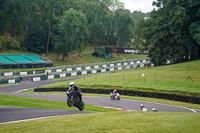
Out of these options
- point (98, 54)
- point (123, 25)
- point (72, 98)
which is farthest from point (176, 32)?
point (123, 25)

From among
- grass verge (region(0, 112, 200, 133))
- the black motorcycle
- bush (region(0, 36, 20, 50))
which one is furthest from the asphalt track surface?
bush (region(0, 36, 20, 50))

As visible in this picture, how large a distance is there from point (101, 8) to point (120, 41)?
16.7 metres

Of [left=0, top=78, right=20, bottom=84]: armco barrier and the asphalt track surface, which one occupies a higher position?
[left=0, top=78, right=20, bottom=84]: armco barrier

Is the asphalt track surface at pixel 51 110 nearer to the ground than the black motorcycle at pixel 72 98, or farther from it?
nearer to the ground

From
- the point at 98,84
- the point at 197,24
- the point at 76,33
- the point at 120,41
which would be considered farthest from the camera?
the point at 120,41

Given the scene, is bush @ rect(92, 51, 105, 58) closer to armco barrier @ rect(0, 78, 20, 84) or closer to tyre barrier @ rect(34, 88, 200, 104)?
armco barrier @ rect(0, 78, 20, 84)

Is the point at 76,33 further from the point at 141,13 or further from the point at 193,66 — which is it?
the point at 141,13

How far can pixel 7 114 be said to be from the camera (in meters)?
15.8

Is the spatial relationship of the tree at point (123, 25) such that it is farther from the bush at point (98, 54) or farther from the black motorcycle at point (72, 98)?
the black motorcycle at point (72, 98)

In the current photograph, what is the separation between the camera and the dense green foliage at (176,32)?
193 feet

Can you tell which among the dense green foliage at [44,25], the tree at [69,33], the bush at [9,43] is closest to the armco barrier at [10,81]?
the bush at [9,43]

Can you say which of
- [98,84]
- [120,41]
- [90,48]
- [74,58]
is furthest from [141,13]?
[98,84]

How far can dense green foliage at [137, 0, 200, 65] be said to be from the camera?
58.9 meters

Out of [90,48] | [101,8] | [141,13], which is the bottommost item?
[90,48]
